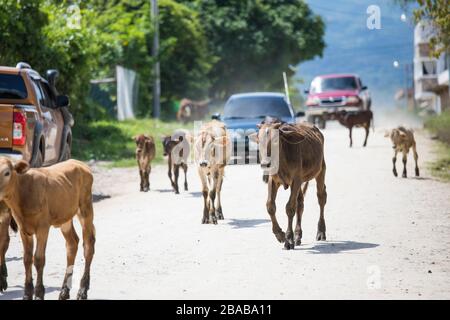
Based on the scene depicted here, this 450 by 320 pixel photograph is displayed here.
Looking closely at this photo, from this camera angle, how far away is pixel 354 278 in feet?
37.0

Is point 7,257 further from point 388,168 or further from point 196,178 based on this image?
point 388,168

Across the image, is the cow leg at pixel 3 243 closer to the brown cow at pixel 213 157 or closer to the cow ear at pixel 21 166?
the cow ear at pixel 21 166

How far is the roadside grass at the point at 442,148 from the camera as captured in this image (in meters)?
25.1

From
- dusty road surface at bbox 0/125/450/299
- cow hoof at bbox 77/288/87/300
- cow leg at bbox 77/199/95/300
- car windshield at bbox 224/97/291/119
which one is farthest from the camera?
car windshield at bbox 224/97/291/119

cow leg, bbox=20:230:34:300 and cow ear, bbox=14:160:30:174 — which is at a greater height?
cow ear, bbox=14:160:30:174

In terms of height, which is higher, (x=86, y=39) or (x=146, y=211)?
(x=86, y=39)

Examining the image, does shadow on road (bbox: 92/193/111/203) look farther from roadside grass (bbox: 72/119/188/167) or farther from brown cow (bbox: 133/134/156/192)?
roadside grass (bbox: 72/119/188/167)

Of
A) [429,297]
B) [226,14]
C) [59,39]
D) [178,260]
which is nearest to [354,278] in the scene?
[429,297]

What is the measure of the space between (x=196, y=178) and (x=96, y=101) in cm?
1933

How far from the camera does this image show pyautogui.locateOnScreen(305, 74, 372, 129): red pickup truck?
141 feet

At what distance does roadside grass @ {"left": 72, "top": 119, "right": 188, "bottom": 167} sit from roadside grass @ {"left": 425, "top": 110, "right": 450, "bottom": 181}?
7.72 metres

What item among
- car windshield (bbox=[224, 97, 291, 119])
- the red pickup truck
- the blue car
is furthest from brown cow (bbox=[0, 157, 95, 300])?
the red pickup truck

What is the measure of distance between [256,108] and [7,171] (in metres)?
17.8

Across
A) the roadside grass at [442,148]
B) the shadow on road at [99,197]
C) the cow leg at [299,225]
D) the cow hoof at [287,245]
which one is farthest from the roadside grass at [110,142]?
the cow hoof at [287,245]
